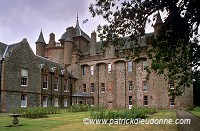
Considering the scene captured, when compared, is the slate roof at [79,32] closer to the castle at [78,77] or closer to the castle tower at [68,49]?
the castle at [78,77]

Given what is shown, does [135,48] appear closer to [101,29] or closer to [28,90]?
[101,29]

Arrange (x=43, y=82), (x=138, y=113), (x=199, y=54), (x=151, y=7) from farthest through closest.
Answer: (x=43, y=82) → (x=138, y=113) → (x=199, y=54) → (x=151, y=7)

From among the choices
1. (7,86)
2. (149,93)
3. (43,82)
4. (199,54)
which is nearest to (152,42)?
(199,54)

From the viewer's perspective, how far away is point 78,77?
53.2 m

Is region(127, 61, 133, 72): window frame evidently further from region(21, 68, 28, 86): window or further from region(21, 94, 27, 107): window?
region(21, 94, 27, 107): window

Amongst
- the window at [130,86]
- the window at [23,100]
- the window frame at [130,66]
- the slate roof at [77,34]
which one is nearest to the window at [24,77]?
the window at [23,100]

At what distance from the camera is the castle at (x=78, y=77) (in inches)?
1390

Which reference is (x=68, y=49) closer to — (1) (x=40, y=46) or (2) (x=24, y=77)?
(1) (x=40, y=46)

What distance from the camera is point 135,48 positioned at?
1633cm

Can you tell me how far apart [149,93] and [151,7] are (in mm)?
34260

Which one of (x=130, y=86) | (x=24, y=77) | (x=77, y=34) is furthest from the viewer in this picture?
(x=77, y=34)

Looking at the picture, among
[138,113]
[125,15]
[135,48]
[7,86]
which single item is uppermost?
[125,15]

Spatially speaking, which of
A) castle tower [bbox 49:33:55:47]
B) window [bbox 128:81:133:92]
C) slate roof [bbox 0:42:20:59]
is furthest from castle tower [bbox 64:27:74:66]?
slate roof [bbox 0:42:20:59]

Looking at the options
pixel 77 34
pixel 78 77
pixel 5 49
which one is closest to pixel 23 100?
pixel 5 49
